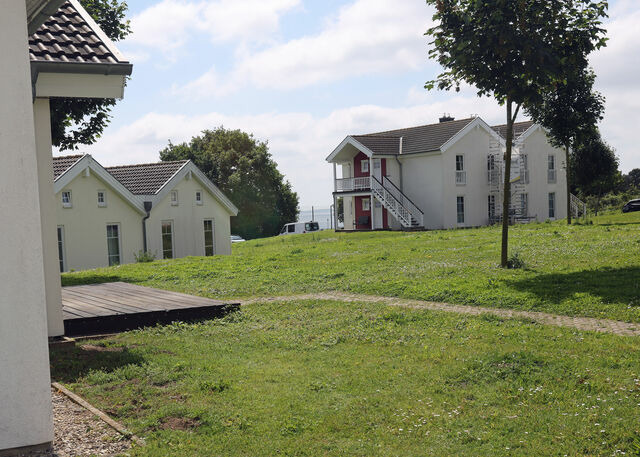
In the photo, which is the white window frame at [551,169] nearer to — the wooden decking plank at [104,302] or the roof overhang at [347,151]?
the roof overhang at [347,151]

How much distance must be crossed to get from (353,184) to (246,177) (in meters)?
23.0

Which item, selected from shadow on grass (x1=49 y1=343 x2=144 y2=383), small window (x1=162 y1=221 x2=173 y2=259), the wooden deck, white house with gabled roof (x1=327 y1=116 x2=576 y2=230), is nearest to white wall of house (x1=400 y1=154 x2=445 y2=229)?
white house with gabled roof (x1=327 y1=116 x2=576 y2=230)

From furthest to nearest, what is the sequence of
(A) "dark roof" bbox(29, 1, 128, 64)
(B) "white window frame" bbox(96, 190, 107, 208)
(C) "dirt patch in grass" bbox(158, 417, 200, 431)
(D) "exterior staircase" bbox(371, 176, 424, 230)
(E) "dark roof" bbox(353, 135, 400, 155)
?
(E) "dark roof" bbox(353, 135, 400, 155), (D) "exterior staircase" bbox(371, 176, 424, 230), (B) "white window frame" bbox(96, 190, 107, 208), (A) "dark roof" bbox(29, 1, 128, 64), (C) "dirt patch in grass" bbox(158, 417, 200, 431)

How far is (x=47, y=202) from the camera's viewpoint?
8789mm

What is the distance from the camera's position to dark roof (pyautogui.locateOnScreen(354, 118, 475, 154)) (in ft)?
139

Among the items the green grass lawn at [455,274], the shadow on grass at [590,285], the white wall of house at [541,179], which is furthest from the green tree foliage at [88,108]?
the white wall of house at [541,179]

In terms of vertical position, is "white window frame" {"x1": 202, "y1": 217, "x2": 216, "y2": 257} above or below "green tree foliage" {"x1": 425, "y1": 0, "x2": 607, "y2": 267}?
below

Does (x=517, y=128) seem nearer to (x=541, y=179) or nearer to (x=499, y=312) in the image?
(x=541, y=179)

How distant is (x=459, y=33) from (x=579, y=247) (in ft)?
23.2

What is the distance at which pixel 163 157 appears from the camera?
6981 cm

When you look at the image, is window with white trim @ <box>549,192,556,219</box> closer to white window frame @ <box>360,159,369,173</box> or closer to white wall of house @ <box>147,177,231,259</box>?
white window frame @ <box>360,159,369,173</box>

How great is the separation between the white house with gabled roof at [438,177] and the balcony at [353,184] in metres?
0.07

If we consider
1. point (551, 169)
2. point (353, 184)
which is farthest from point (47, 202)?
point (551, 169)

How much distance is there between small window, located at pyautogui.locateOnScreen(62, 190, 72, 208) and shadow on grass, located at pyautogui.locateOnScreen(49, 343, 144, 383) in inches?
950
